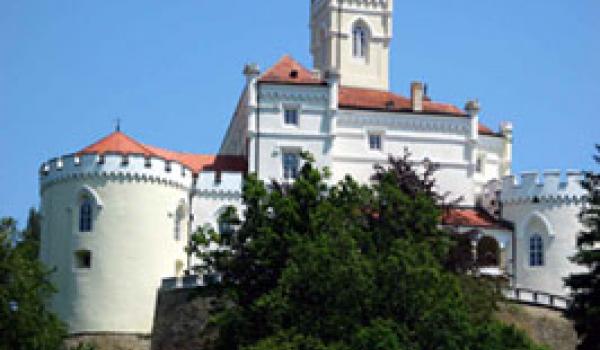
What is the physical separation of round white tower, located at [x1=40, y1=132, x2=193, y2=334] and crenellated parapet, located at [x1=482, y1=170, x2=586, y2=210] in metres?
16.9

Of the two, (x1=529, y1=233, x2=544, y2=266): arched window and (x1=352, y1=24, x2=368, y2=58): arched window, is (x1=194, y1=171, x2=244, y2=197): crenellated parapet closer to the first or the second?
(x1=529, y1=233, x2=544, y2=266): arched window

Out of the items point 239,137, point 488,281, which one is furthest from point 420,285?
point 239,137

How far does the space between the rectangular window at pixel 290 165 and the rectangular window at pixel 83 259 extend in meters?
11.2

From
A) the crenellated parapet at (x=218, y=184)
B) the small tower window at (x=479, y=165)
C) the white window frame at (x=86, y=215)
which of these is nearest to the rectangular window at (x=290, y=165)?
the crenellated parapet at (x=218, y=184)

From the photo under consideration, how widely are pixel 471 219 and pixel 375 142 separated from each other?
6.26m

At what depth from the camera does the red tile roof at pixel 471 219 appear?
77250mm

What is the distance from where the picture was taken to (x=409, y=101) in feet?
273

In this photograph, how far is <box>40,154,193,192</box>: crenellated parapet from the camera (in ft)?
238

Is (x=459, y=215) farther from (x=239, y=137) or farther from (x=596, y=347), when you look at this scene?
(x=596, y=347)

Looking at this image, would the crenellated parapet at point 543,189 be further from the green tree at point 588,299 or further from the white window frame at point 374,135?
the green tree at point 588,299

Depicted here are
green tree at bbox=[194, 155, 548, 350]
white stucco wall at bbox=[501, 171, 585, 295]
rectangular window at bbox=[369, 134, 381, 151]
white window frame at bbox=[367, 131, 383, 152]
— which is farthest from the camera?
rectangular window at bbox=[369, 134, 381, 151]

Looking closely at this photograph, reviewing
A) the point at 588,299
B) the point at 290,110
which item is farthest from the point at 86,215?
the point at 588,299

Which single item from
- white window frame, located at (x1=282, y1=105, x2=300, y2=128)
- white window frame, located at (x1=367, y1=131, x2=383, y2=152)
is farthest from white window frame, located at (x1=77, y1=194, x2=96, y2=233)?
white window frame, located at (x1=367, y1=131, x2=383, y2=152)

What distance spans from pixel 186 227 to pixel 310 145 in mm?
7956
